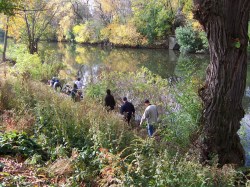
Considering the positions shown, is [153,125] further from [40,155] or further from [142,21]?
[142,21]

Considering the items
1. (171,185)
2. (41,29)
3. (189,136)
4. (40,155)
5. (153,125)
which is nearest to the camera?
(171,185)

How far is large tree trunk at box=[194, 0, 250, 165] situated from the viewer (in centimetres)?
520

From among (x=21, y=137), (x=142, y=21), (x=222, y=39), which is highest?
(x=142, y=21)

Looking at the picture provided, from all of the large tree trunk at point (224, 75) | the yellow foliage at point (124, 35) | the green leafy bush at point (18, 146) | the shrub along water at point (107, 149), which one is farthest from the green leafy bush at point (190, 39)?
the green leafy bush at point (18, 146)

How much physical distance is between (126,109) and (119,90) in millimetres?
3377

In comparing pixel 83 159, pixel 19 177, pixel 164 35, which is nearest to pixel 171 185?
pixel 83 159

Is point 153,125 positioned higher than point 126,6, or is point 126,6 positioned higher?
point 126,6

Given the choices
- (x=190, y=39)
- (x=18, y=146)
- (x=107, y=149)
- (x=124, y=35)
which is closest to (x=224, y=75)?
(x=107, y=149)

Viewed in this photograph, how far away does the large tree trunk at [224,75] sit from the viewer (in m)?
5.20

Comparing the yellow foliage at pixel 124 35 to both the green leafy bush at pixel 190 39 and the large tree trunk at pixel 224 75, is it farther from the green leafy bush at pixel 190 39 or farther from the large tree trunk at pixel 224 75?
the large tree trunk at pixel 224 75

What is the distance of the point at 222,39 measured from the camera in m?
5.32

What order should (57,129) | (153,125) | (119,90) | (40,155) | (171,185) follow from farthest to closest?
(119,90), (153,125), (57,129), (40,155), (171,185)

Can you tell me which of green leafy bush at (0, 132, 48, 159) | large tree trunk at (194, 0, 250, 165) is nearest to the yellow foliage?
large tree trunk at (194, 0, 250, 165)

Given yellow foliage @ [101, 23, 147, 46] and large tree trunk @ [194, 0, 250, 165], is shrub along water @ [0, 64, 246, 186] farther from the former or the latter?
yellow foliage @ [101, 23, 147, 46]
